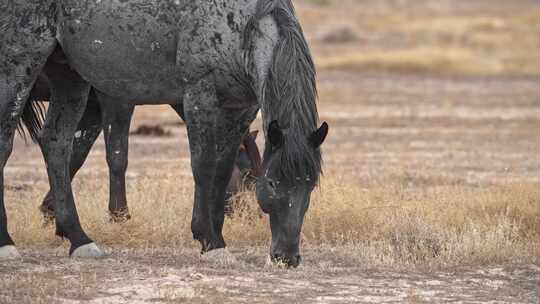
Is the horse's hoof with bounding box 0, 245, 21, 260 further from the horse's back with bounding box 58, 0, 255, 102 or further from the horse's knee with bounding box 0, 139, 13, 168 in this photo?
the horse's back with bounding box 58, 0, 255, 102

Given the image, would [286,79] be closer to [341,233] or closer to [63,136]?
[63,136]

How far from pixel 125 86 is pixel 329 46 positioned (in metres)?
38.5

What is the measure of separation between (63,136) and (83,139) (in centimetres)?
95

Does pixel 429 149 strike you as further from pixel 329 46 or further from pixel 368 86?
pixel 329 46

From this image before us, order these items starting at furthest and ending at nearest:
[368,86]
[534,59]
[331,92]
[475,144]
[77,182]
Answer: [534,59]
[368,86]
[331,92]
[475,144]
[77,182]

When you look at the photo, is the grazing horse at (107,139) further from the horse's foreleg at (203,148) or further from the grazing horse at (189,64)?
the horse's foreleg at (203,148)

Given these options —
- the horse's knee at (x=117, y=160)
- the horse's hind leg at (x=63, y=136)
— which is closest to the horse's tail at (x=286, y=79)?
the horse's hind leg at (x=63, y=136)

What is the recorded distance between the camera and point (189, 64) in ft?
30.8

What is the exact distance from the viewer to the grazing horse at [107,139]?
1100 centimetres

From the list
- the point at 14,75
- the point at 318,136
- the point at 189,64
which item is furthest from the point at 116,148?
the point at 318,136

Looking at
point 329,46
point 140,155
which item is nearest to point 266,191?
point 140,155

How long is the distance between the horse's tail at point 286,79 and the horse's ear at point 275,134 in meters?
0.06

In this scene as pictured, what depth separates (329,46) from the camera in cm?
4788

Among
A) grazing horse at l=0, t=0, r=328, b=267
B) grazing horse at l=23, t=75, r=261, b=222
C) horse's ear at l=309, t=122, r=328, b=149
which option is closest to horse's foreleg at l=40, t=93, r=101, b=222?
grazing horse at l=23, t=75, r=261, b=222
